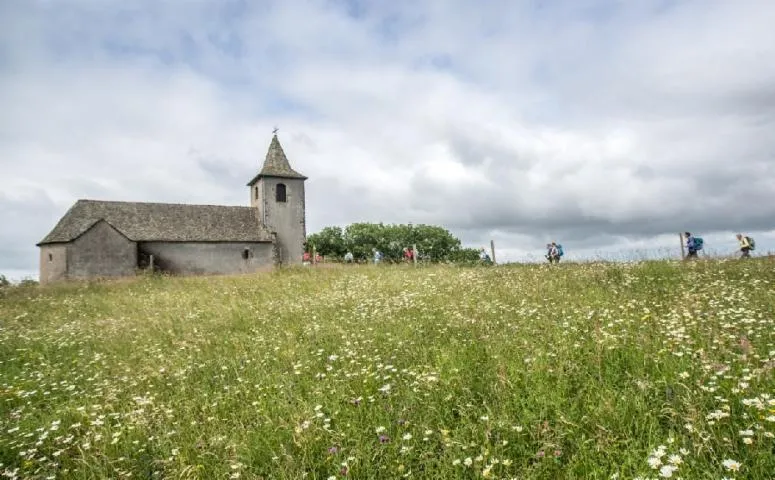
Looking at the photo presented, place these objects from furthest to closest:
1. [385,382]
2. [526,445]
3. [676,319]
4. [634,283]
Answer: [634,283] < [676,319] < [385,382] < [526,445]

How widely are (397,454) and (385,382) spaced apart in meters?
1.56

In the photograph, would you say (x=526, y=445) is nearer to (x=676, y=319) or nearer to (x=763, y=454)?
(x=763, y=454)

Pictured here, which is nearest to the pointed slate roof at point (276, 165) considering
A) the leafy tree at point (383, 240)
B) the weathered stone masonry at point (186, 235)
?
the weathered stone masonry at point (186, 235)

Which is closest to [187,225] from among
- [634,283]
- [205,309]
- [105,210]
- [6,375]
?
[105,210]

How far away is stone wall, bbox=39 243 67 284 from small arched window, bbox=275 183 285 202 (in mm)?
16946

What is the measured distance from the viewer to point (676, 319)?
628 cm

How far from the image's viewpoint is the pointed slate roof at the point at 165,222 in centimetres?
3775

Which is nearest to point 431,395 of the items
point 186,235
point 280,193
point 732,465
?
point 732,465

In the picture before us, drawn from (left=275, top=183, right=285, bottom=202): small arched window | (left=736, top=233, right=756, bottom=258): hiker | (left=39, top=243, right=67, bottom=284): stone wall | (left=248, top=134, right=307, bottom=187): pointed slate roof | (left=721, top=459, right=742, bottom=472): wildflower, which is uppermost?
(left=248, top=134, right=307, bottom=187): pointed slate roof

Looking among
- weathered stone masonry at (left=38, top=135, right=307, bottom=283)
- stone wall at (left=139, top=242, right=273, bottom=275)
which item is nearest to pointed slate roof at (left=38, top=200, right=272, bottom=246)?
weathered stone masonry at (left=38, top=135, right=307, bottom=283)

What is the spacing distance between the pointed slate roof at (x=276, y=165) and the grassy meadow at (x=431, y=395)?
3357 cm

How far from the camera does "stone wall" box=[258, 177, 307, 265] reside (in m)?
42.6

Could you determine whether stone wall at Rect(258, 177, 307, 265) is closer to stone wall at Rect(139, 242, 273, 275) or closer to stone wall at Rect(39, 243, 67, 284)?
stone wall at Rect(139, 242, 273, 275)

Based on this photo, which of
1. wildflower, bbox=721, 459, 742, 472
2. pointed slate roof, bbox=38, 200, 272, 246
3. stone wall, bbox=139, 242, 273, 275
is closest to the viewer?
wildflower, bbox=721, 459, 742, 472
